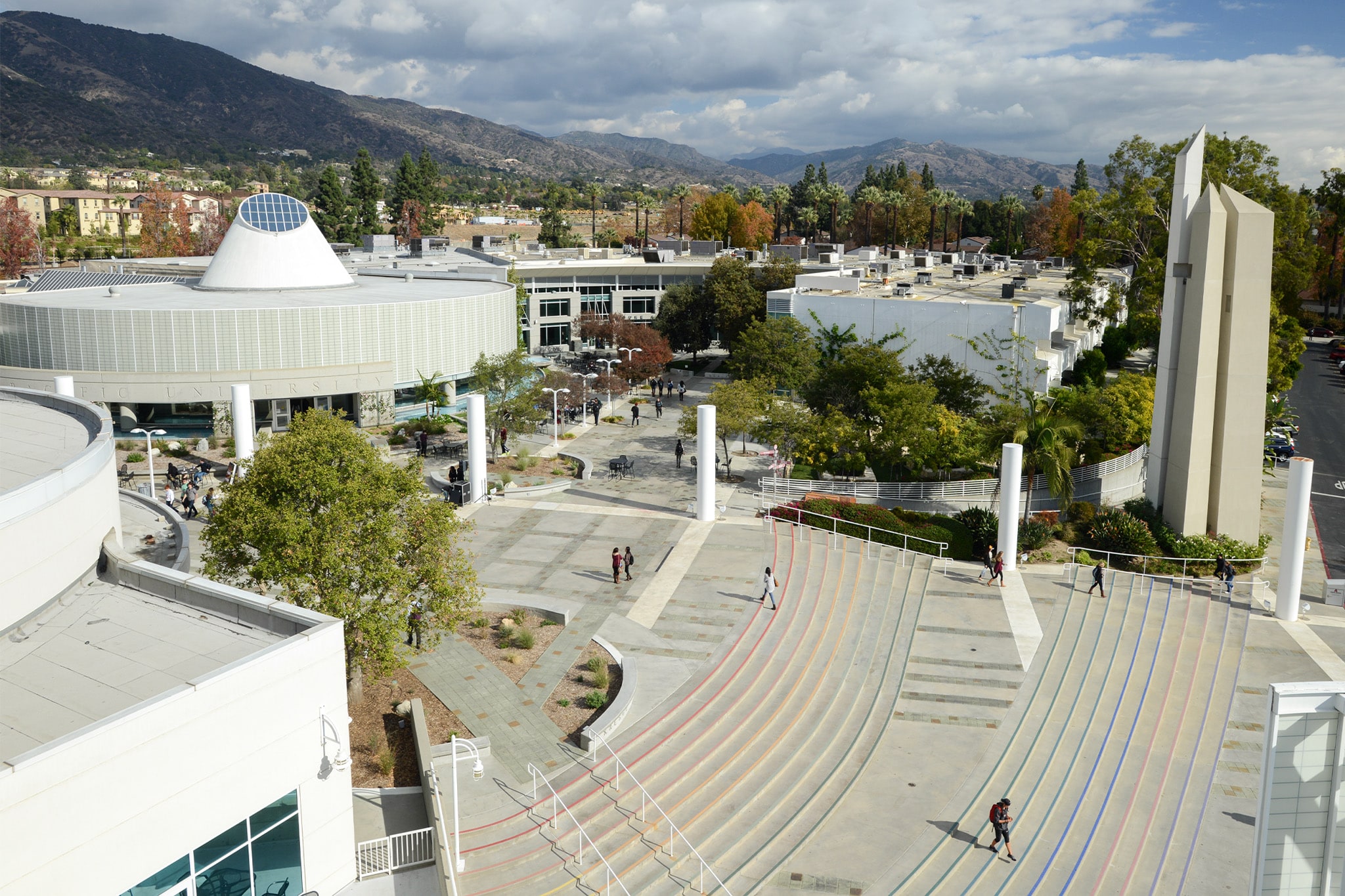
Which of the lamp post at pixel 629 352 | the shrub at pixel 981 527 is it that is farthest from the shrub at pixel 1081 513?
the lamp post at pixel 629 352

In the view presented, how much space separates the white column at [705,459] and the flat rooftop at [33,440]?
61.3ft

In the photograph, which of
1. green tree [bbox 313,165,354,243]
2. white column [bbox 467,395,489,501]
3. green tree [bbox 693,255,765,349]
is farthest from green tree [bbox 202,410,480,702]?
green tree [bbox 313,165,354,243]

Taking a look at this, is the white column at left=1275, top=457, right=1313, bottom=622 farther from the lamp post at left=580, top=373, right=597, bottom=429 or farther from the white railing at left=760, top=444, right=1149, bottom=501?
the lamp post at left=580, top=373, right=597, bottom=429

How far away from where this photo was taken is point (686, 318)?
68.3 m

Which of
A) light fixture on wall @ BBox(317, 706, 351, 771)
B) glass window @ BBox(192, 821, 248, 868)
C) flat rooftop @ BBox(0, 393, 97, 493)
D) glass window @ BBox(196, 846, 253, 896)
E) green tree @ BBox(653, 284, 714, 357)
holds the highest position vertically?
green tree @ BBox(653, 284, 714, 357)

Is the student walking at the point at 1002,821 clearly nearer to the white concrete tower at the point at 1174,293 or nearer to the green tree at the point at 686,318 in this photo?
the white concrete tower at the point at 1174,293

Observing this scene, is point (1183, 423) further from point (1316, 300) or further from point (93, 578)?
point (1316, 300)

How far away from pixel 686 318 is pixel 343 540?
5121cm

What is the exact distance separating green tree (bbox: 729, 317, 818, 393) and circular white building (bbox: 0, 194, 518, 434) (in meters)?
16.4

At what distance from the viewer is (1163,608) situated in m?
28.5

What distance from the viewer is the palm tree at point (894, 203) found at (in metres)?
114

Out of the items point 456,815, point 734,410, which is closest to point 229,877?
point 456,815

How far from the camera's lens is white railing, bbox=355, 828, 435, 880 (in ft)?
50.7

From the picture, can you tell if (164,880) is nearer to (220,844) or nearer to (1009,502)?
(220,844)
